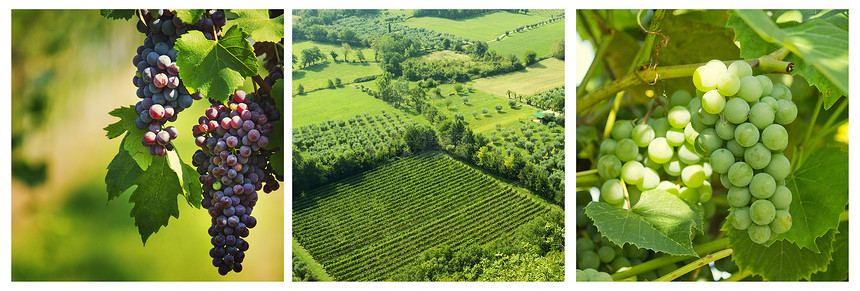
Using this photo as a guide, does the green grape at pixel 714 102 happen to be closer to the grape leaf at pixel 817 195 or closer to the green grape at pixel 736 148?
the green grape at pixel 736 148

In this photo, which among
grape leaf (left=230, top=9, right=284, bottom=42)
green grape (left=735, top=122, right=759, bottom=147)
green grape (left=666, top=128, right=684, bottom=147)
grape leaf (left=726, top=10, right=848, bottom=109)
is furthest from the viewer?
grape leaf (left=230, top=9, right=284, bottom=42)

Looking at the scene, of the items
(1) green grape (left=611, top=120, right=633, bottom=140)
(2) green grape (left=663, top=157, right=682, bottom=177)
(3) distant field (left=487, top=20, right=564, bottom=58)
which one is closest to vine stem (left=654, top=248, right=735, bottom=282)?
(2) green grape (left=663, top=157, right=682, bottom=177)

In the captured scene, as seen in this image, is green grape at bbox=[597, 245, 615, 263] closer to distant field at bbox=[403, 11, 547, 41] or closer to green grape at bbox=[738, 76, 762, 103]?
green grape at bbox=[738, 76, 762, 103]

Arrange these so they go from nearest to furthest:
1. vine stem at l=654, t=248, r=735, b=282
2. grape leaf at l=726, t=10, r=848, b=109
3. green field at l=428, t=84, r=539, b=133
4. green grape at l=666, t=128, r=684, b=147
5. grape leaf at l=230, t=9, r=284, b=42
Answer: grape leaf at l=726, t=10, r=848, b=109 → green grape at l=666, t=128, r=684, b=147 → vine stem at l=654, t=248, r=735, b=282 → grape leaf at l=230, t=9, r=284, b=42 → green field at l=428, t=84, r=539, b=133
